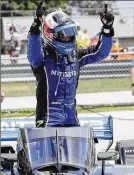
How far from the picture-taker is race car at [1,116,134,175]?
15.1 feet

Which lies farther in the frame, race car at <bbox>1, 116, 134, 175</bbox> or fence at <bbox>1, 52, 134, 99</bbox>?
fence at <bbox>1, 52, 134, 99</bbox>

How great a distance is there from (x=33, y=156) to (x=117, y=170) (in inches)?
31.9

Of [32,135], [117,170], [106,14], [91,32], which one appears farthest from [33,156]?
[91,32]

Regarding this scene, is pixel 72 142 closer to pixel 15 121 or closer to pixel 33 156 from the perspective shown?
pixel 33 156

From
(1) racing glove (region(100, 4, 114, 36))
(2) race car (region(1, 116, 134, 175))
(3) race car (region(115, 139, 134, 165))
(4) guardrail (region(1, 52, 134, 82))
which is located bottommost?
(4) guardrail (region(1, 52, 134, 82))

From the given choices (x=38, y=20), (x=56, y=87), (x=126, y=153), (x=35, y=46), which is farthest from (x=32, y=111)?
(x=38, y=20)

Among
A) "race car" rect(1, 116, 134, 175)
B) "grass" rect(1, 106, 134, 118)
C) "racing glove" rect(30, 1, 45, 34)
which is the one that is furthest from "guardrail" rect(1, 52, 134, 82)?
"race car" rect(1, 116, 134, 175)

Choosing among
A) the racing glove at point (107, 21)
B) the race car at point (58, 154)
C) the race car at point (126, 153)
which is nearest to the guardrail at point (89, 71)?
the race car at point (126, 153)

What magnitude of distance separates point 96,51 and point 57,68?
0.54 meters

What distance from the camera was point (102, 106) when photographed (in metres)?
11.2

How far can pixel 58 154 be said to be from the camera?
4633 millimetres

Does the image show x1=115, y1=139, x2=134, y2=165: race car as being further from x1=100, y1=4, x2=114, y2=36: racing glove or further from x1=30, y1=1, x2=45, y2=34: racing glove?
x1=30, y1=1, x2=45, y2=34: racing glove

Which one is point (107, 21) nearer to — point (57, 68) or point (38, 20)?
point (57, 68)

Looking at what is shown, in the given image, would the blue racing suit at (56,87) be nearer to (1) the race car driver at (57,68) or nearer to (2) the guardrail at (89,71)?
(1) the race car driver at (57,68)
